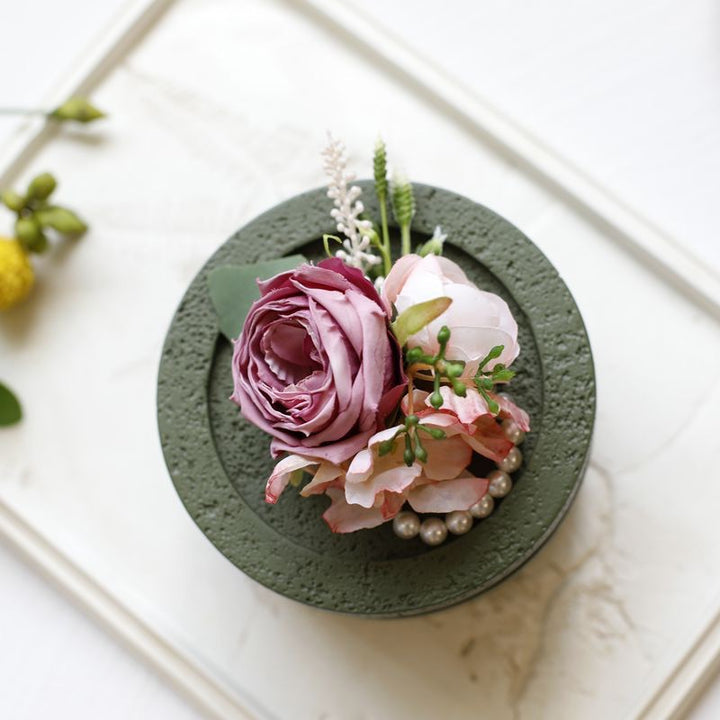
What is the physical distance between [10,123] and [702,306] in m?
0.86

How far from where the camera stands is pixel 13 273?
1.03m

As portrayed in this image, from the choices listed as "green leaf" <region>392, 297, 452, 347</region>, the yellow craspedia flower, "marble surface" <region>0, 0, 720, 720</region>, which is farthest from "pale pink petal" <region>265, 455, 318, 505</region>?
the yellow craspedia flower

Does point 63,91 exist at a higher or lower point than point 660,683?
higher

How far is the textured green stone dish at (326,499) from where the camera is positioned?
802 mm

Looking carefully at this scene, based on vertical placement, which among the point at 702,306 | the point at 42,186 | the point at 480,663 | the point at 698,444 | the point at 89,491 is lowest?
the point at 89,491

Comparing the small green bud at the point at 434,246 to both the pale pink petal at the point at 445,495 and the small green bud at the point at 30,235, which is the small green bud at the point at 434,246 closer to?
the pale pink petal at the point at 445,495

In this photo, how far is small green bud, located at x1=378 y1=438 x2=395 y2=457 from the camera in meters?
0.64

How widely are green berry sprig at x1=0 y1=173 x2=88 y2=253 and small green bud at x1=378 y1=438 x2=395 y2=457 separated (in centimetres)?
58

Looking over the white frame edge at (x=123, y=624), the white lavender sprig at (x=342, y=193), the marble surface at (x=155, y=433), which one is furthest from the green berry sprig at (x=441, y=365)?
the white frame edge at (x=123, y=624)

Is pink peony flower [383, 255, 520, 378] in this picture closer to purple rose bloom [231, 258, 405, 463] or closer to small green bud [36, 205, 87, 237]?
purple rose bloom [231, 258, 405, 463]

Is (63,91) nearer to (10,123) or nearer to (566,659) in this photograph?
(10,123)

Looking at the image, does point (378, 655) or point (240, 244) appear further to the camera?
point (378, 655)

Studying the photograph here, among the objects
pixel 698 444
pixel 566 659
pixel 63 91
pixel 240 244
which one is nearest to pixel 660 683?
pixel 566 659

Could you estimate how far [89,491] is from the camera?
3.41ft
